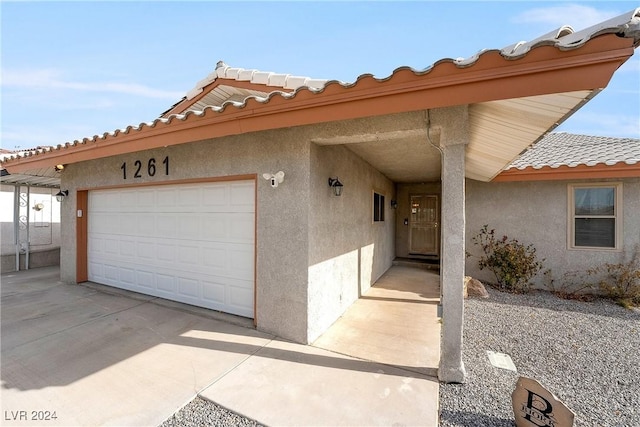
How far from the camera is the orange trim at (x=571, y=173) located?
6.24m

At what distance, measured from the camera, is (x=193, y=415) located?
265 centimetres

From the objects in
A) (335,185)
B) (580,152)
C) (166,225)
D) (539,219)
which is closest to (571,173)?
(539,219)

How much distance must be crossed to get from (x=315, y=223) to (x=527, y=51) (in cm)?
306

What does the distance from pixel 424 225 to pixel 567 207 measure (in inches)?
191

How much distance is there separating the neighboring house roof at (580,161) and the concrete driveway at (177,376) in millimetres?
5403

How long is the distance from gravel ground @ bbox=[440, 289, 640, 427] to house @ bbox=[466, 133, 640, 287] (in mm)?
1540

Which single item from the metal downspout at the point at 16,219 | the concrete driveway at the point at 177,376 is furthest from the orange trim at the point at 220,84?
the metal downspout at the point at 16,219

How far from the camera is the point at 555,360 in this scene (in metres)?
3.77

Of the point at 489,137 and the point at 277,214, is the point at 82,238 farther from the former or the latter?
the point at 489,137

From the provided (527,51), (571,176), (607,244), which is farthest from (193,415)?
(607,244)

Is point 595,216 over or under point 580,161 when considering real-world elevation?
under

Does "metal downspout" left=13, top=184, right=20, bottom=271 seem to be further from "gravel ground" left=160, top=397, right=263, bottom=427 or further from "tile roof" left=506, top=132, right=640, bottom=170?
"tile roof" left=506, top=132, right=640, bottom=170

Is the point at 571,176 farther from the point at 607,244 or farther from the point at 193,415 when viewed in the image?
the point at 193,415

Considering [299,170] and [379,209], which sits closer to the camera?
[299,170]
